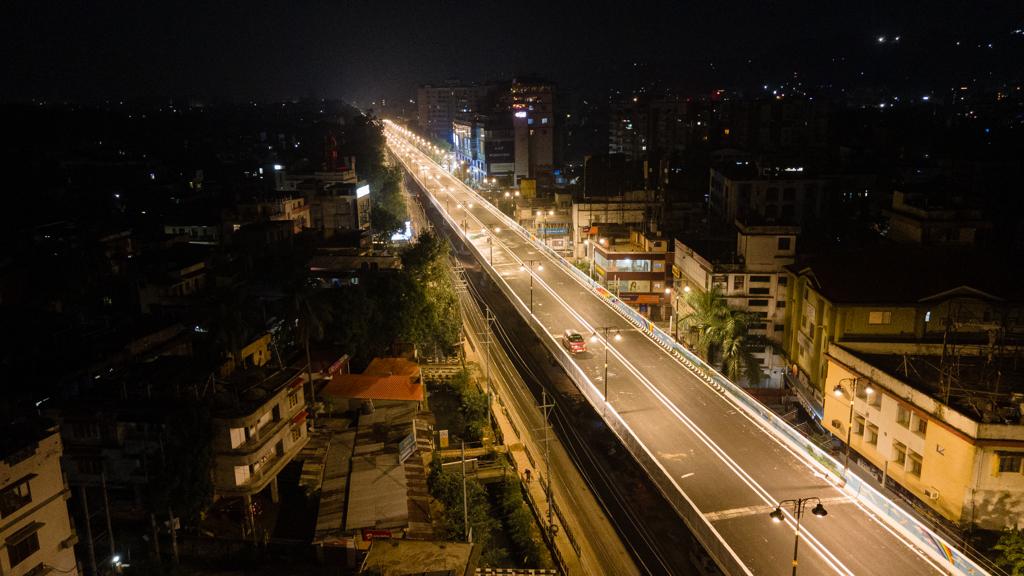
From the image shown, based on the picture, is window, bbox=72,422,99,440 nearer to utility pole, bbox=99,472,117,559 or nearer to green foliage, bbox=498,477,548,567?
utility pole, bbox=99,472,117,559

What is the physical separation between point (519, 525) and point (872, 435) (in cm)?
1451

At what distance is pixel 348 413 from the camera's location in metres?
32.3

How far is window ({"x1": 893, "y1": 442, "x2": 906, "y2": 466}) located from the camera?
86.4 feet

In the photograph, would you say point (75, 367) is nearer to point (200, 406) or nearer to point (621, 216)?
point (200, 406)

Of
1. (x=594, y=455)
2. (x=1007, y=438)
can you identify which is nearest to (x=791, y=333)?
(x=594, y=455)

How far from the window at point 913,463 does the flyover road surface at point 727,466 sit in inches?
187

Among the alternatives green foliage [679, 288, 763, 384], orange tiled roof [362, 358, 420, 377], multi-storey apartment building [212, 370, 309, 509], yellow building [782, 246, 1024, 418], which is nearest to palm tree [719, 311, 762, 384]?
green foliage [679, 288, 763, 384]

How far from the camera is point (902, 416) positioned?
86.7 ft

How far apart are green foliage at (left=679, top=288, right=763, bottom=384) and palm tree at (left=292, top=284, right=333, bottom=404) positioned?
2050 centimetres

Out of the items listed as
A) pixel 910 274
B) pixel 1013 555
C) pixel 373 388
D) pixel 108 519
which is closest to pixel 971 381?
pixel 910 274

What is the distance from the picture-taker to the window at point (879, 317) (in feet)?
108

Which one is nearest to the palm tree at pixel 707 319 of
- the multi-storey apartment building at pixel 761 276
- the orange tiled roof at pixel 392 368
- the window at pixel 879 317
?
the multi-storey apartment building at pixel 761 276

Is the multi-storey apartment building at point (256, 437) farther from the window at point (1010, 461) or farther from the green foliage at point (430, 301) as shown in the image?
the window at point (1010, 461)

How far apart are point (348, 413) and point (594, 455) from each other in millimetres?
12084
